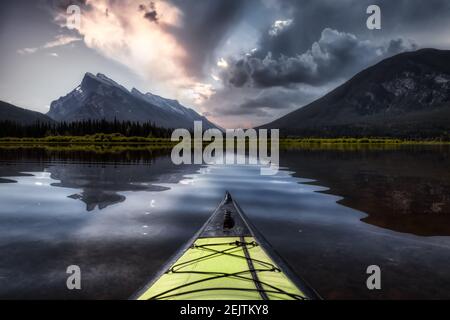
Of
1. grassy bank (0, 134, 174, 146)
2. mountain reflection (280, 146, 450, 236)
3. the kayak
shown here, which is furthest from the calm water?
grassy bank (0, 134, 174, 146)

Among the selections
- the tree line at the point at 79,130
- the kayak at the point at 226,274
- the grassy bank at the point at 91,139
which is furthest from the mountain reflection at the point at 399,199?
the tree line at the point at 79,130

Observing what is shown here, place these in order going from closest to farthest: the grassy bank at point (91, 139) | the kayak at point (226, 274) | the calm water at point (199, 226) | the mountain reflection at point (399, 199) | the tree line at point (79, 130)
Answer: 1. the kayak at point (226, 274)
2. the calm water at point (199, 226)
3. the mountain reflection at point (399, 199)
4. the grassy bank at point (91, 139)
5. the tree line at point (79, 130)

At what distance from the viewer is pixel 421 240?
476 inches

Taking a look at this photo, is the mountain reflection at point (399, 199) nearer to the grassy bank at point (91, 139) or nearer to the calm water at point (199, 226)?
the calm water at point (199, 226)

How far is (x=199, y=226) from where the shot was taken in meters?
14.0

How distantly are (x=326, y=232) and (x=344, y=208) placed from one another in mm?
4848

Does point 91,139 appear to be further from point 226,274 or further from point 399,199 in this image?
point 226,274

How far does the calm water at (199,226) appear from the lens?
28.5 ft

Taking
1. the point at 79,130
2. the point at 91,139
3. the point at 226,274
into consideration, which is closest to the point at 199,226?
the point at 226,274

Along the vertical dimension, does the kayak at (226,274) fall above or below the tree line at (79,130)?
below

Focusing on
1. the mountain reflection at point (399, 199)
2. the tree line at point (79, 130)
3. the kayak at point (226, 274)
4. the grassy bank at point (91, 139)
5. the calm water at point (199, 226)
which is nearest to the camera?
the kayak at point (226, 274)

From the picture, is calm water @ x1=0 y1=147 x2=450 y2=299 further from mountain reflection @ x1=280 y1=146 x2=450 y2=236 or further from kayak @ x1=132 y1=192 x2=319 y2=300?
kayak @ x1=132 y1=192 x2=319 y2=300

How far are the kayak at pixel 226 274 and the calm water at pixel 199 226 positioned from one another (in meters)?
1.38
